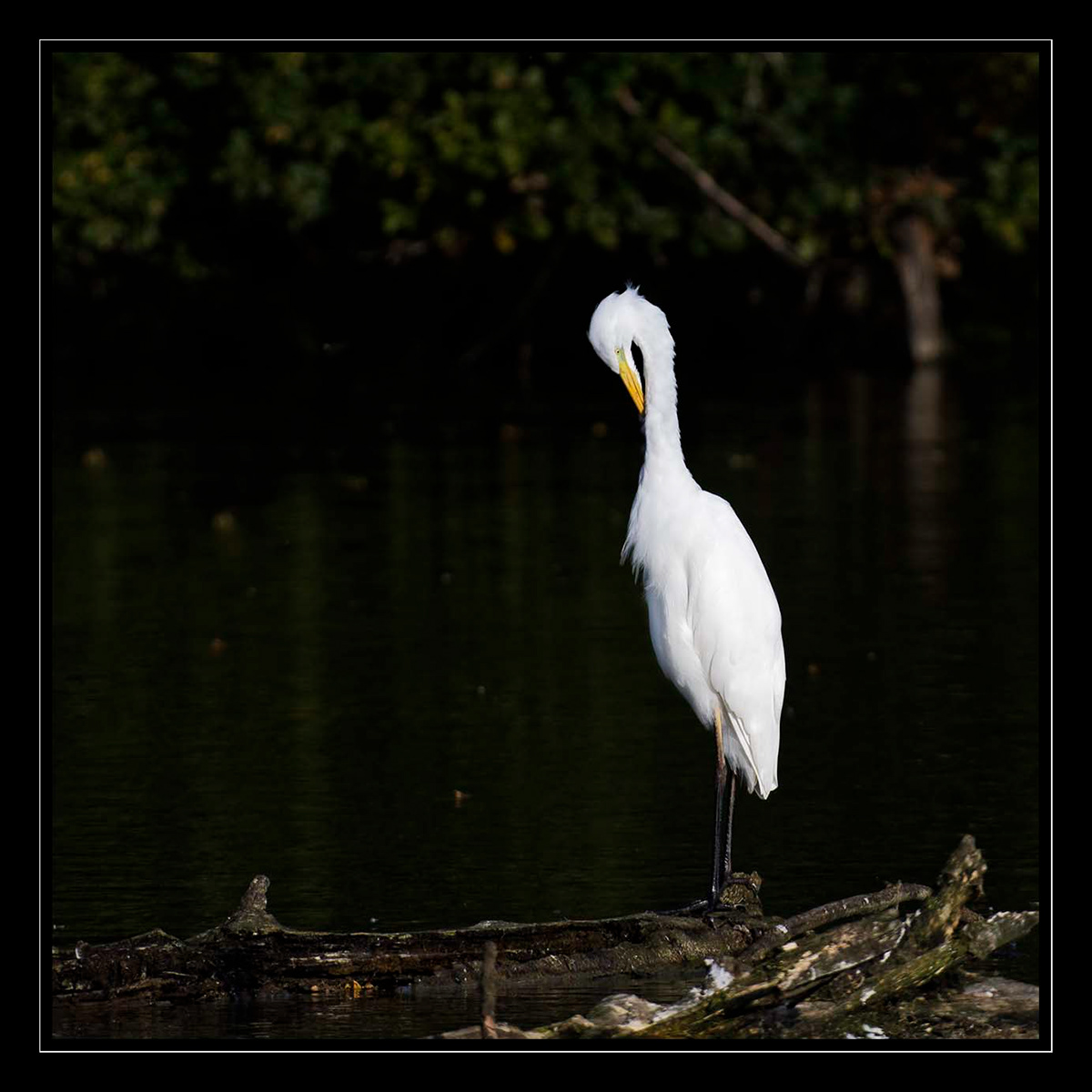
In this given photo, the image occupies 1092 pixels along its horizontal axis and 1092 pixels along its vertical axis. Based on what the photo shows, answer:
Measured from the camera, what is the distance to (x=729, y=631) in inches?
313

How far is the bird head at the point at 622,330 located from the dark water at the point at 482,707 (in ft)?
6.17

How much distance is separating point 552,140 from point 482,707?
69.8ft

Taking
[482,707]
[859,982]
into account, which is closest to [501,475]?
[482,707]

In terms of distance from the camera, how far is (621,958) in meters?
7.27

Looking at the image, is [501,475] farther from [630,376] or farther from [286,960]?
[286,960]

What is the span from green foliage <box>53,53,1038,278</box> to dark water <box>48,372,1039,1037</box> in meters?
11.7

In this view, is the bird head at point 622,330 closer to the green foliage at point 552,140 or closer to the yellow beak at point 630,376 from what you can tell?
the yellow beak at point 630,376

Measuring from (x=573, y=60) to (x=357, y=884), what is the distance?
83.9ft

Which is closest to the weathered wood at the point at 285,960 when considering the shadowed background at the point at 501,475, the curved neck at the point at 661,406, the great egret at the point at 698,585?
the shadowed background at the point at 501,475

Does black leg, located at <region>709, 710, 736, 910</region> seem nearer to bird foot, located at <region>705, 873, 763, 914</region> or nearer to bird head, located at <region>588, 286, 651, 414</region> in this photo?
bird foot, located at <region>705, 873, 763, 914</region>

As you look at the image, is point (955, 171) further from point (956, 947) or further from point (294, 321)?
point (956, 947)

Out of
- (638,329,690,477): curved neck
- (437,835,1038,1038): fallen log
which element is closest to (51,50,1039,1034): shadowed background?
(437,835,1038,1038): fallen log

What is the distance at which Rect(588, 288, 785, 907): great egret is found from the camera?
7.87 meters

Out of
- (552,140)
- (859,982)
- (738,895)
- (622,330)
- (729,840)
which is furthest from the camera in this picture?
(552,140)
